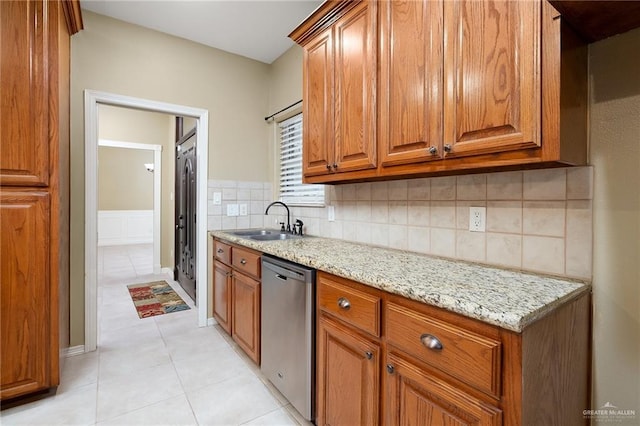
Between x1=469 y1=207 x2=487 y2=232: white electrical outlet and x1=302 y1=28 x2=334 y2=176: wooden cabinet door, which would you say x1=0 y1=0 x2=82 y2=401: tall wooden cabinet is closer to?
x1=302 y1=28 x2=334 y2=176: wooden cabinet door

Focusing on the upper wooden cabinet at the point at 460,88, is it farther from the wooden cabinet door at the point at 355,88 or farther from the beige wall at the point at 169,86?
the beige wall at the point at 169,86

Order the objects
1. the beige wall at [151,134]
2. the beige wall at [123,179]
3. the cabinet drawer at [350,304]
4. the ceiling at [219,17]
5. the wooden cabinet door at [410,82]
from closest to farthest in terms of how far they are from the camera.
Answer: the cabinet drawer at [350,304]
the wooden cabinet door at [410,82]
the ceiling at [219,17]
the beige wall at [151,134]
the beige wall at [123,179]

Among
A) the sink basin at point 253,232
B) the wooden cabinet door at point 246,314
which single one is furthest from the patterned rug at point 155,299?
the wooden cabinet door at point 246,314

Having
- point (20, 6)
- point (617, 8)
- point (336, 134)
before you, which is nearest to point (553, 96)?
point (617, 8)

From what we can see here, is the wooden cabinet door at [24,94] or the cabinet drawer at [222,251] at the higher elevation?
the wooden cabinet door at [24,94]

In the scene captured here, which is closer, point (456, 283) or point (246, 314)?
point (456, 283)

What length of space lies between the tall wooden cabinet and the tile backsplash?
5.86 feet

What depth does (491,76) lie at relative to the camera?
43.6 inches

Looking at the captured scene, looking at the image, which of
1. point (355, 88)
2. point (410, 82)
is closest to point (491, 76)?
point (410, 82)

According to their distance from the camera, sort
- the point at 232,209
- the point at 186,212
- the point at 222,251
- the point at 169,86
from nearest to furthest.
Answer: the point at 222,251 → the point at 169,86 → the point at 232,209 → the point at 186,212

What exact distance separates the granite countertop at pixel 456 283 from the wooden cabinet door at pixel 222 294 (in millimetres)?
963

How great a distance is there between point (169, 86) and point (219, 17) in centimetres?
75

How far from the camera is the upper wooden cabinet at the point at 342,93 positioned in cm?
160

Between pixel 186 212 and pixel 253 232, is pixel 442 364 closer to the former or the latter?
pixel 253 232
